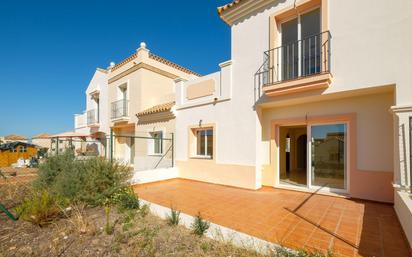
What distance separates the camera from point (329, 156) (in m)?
6.95

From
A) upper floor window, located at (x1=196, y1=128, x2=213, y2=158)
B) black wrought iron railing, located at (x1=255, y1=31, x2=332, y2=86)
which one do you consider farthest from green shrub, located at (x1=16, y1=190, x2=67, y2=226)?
black wrought iron railing, located at (x1=255, y1=31, x2=332, y2=86)

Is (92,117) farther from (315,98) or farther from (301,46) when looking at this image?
(315,98)

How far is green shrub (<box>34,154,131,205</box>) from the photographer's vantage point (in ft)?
20.6

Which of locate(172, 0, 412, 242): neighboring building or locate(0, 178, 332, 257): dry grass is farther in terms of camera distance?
locate(172, 0, 412, 242): neighboring building

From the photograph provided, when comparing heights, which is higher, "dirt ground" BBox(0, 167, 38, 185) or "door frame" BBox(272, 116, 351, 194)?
"door frame" BBox(272, 116, 351, 194)

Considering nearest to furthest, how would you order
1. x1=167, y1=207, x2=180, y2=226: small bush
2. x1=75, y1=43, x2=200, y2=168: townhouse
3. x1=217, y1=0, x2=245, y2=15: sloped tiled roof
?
x1=167, y1=207, x2=180, y2=226: small bush → x1=217, y1=0, x2=245, y2=15: sloped tiled roof → x1=75, y1=43, x2=200, y2=168: townhouse

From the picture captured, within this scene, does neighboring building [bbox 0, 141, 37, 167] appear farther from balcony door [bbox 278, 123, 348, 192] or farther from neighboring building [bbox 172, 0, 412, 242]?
balcony door [bbox 278, 123, 348, 192]

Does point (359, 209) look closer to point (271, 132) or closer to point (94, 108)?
point (271, 132)

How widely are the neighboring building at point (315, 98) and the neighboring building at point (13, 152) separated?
19.0 metres

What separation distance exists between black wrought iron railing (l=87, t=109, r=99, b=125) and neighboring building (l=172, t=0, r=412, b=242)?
42.7 feet

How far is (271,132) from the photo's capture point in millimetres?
8016

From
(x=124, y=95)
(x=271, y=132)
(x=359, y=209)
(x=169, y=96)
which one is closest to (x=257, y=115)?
(x=271, y=132)

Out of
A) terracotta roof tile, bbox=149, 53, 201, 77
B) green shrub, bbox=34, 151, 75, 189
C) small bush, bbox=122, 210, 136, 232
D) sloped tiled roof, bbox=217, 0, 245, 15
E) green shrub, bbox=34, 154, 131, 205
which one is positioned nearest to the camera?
small bush, bbox=122, 210, 136, 232

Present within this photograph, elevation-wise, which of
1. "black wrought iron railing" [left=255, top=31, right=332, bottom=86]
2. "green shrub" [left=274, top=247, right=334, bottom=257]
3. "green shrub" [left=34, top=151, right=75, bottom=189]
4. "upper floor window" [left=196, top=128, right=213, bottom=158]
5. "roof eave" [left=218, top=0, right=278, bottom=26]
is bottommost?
"green shrub" [left=274, top=247, right=334, bottom=257]
